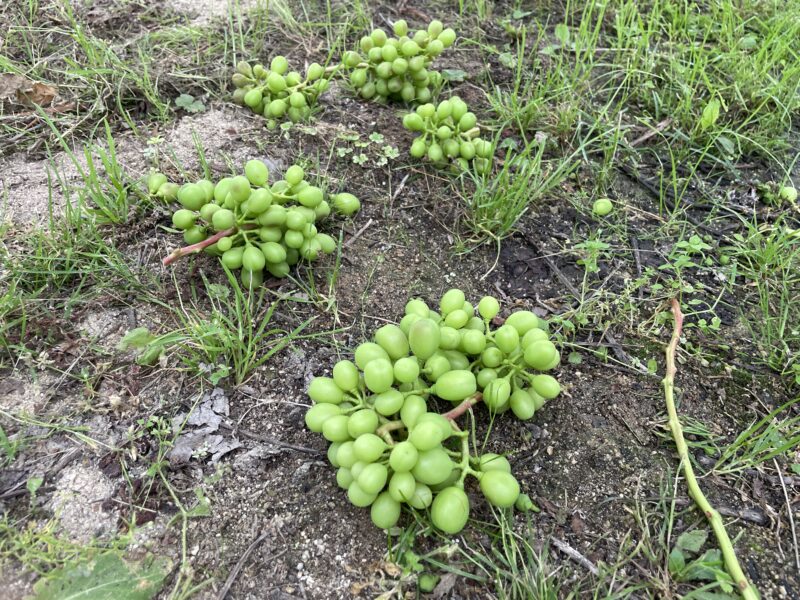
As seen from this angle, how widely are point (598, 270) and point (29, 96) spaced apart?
9.26ft

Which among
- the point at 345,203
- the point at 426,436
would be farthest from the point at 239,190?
the point at 426,436

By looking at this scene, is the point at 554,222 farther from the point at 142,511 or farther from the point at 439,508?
the point at 142,511

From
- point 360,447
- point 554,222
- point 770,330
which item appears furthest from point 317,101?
point 770,330

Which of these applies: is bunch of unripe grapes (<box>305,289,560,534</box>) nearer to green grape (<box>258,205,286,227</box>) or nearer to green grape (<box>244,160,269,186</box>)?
green grape (<box>258,205,286,227</box>)

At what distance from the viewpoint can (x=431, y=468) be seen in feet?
5.51

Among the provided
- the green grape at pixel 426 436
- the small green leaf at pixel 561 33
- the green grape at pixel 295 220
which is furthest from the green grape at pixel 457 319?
the small green leaf at pixel 561 33

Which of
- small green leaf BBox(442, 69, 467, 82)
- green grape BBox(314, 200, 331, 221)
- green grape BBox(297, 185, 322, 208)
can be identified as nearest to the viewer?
green grape BBox(297, 185, 322, 208)

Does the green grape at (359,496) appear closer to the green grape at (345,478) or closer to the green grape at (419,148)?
the green grape at (345,478)

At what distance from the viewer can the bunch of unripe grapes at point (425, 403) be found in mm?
1681

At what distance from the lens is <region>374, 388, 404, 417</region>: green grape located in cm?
177

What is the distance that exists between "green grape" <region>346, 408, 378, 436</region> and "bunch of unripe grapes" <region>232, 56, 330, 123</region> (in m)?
1.77

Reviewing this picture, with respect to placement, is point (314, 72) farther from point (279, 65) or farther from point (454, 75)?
point (454, 75)

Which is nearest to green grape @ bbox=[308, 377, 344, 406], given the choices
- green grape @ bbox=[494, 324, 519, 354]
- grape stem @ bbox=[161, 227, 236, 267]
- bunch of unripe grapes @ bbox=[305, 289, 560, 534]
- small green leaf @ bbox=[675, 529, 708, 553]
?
bunch of unripe grapes @ bbox=[305, 289, 560, 534]

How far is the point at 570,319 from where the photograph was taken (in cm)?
243
